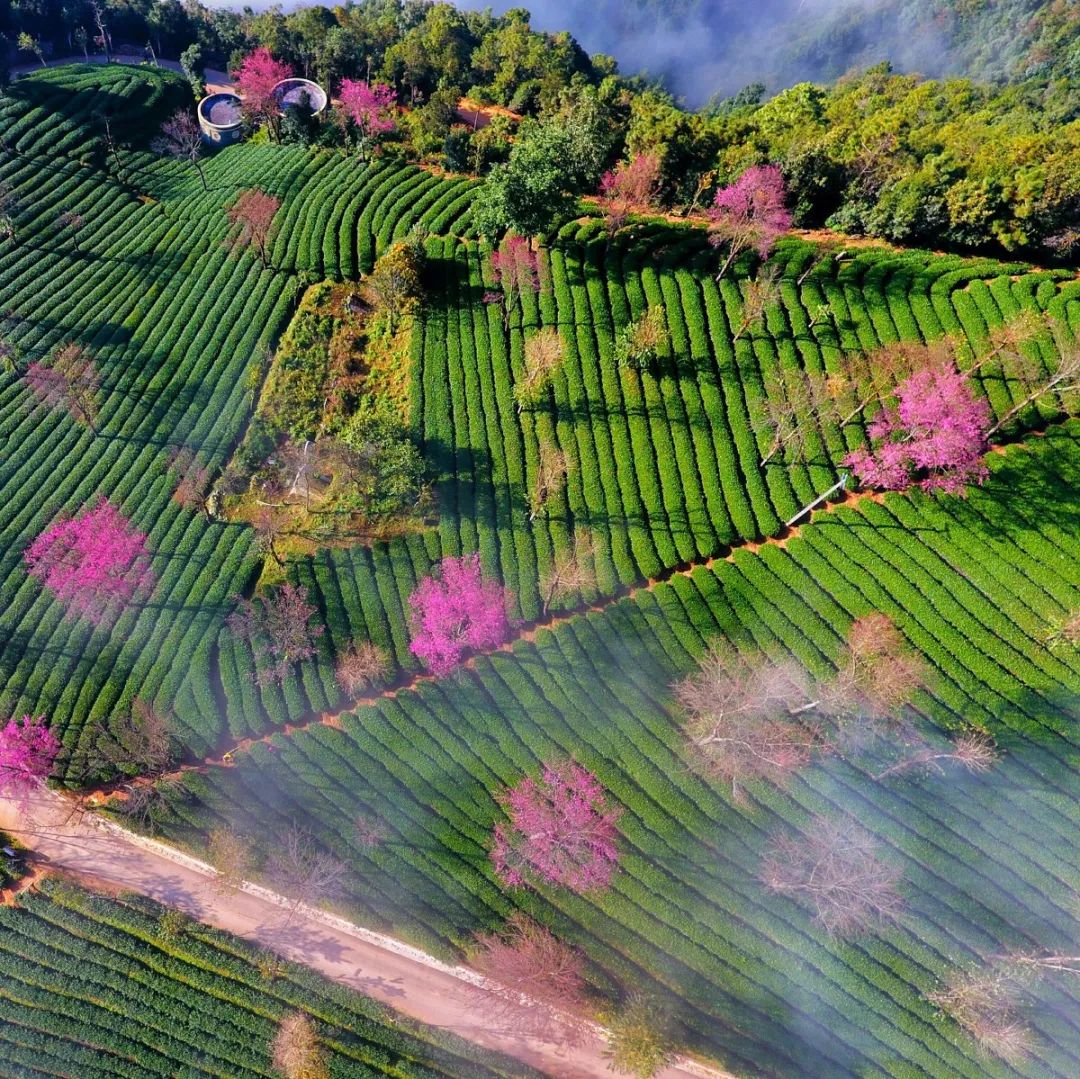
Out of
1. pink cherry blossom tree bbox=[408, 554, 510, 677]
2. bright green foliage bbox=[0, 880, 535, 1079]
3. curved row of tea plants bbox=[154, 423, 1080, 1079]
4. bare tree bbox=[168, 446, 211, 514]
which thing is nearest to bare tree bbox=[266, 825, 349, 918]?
curved row of tea plants bbox=[154, 423, 1080, 1079]

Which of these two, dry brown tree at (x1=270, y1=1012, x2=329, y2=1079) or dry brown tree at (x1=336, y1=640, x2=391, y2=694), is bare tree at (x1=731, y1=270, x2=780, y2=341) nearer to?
dry brown tree at (x1=336, y1=640, x2=391, y2=694)

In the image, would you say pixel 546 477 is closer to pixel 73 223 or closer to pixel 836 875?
pixel 836 875

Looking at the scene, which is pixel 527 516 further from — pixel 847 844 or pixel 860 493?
pixel 847 844

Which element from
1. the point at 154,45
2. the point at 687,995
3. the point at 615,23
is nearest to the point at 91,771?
the point at 687,995

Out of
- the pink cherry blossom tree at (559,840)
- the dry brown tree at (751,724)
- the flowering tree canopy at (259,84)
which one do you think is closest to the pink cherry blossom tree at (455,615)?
the pink cherry blossom tree at (559,840)

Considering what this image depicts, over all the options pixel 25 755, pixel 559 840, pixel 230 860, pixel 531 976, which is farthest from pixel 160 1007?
pixel 559 840

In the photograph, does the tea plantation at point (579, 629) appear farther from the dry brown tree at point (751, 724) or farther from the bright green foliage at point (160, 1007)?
the dry brown tree at point (751, 724)
